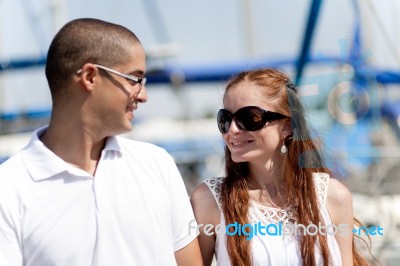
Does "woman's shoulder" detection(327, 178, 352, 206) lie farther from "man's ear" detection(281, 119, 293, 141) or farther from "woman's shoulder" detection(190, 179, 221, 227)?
"woman's shoulder" detection(190, 179, 221, 227)

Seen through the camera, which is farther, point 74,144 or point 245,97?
point 245,97

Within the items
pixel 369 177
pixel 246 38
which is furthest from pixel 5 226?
pixel 246 38

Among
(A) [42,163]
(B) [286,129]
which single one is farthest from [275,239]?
(A) [42,163]

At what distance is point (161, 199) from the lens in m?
1.96

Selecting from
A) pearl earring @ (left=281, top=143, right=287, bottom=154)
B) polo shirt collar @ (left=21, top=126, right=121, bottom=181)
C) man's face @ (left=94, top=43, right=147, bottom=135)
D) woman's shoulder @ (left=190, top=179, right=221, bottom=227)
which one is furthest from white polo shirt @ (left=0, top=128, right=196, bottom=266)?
pearl earring @ (left=281, top=143, right=287, bottom=154)

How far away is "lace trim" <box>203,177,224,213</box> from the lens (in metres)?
2.25

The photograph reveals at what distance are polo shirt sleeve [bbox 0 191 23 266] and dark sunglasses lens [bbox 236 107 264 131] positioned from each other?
875 mm

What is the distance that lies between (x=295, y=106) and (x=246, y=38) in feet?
22.2

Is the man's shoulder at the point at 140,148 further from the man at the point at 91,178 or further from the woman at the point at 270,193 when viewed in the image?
the woman at the point at 270,193

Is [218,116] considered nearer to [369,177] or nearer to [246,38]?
[369,177]

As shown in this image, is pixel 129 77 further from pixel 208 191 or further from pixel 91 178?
pixel 208 191

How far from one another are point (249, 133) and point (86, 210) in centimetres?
71

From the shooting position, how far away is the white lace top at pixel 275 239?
2.13m

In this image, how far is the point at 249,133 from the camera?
2234 mm
